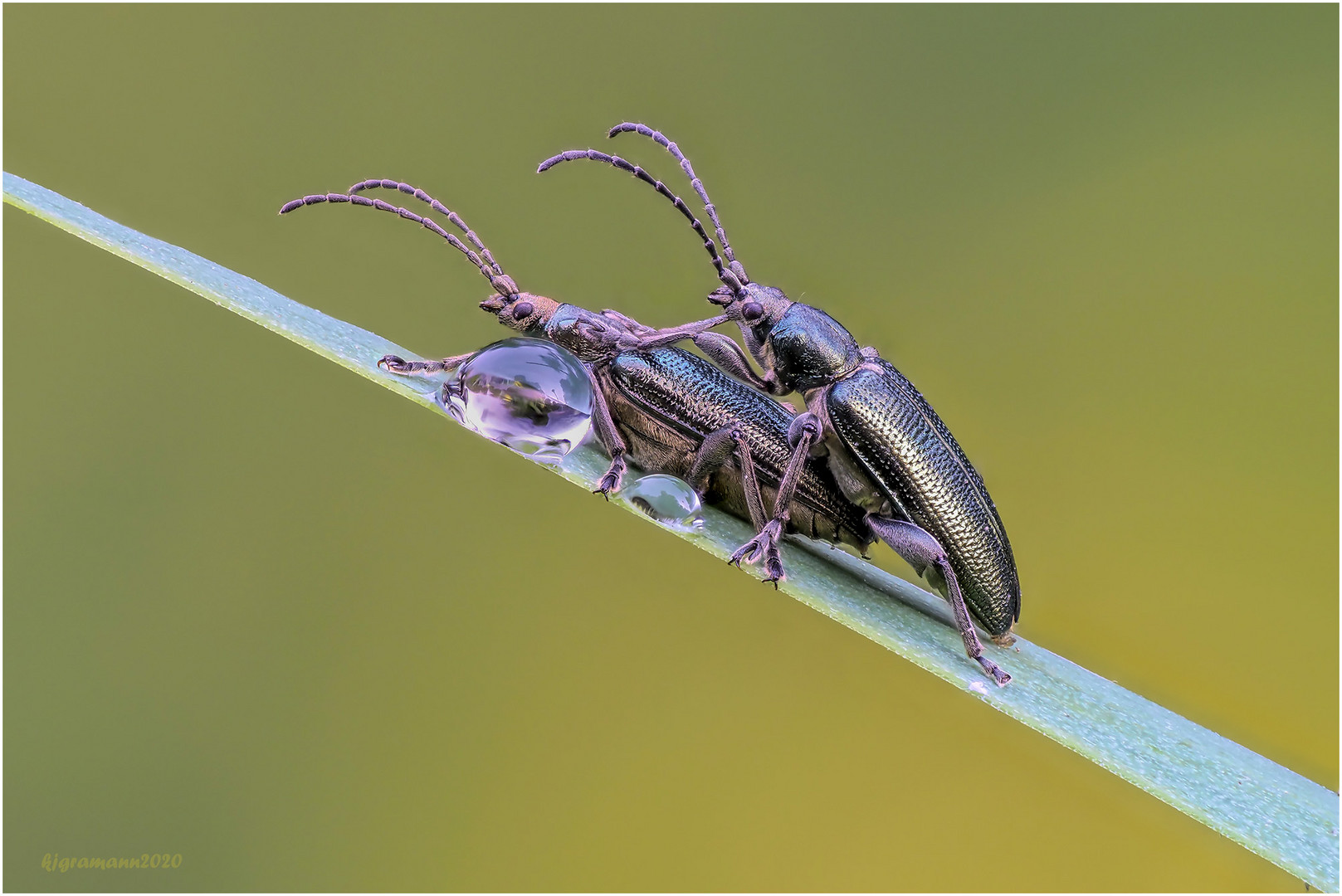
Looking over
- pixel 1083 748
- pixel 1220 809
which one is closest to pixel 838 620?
pixel 1083 748

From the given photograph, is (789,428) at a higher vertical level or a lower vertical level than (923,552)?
higher

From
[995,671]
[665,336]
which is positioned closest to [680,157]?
[665,336]

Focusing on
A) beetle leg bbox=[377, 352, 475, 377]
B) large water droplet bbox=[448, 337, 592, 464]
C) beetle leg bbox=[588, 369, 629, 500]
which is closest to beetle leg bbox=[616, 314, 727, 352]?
beetle leg bbox=[588, 369, 629, 500]

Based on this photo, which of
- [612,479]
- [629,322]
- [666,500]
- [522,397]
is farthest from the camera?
[629,322]

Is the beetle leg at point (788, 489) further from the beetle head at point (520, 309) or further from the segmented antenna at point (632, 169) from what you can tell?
the beetle head at point (520, 309)

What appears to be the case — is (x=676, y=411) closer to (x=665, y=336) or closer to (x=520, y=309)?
(x=665, y=336)

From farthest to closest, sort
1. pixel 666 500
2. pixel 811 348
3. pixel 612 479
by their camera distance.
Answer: pixel 811 348, pixel 612 479, pixel 666 500

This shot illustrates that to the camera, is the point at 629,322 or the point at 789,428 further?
the point at 629,322

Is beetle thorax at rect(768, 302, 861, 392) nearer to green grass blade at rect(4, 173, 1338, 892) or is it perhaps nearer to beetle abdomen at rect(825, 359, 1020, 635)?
beetle abdomen at rect(825, 359, 1020, 635)
